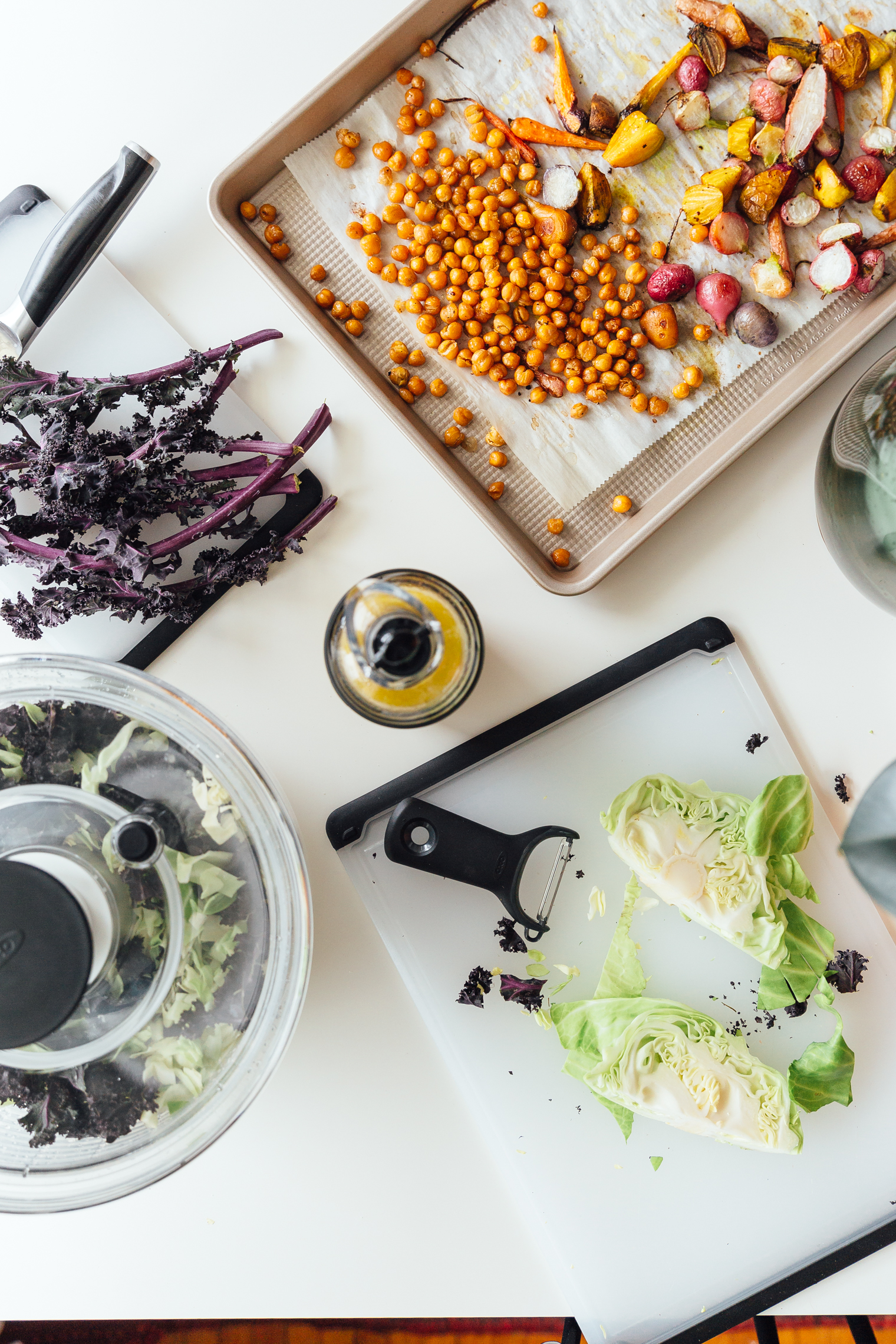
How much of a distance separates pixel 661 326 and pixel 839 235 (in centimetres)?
17

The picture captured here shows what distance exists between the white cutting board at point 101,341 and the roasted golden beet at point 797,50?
569 mm

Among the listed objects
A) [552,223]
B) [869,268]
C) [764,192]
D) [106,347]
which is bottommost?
[869,268]

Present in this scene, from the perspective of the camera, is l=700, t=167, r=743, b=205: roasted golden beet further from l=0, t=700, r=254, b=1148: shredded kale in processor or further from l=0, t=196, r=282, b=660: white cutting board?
l=0, t=700, r=254, b=1148: shredded kale in processor

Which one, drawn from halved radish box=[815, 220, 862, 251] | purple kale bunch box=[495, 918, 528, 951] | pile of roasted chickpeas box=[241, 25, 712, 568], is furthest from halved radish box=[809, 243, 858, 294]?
purple kale bunch box=[495, 918, 528, 951]

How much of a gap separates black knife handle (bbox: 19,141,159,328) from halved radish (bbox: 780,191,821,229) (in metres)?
Answer: 0.57

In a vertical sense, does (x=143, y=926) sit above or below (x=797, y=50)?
below

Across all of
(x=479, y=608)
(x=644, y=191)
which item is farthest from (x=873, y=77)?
(x=479, y=608)

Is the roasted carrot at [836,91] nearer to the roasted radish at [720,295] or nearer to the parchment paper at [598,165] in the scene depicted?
the parchment paper at [598,165]

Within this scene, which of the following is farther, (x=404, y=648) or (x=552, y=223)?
(x=552, y=223)

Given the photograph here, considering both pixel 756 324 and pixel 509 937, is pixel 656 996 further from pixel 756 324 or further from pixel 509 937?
pixel 756 324

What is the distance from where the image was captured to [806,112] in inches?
28.6

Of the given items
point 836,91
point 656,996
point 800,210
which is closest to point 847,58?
point 836,91

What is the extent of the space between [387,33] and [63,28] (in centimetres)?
32

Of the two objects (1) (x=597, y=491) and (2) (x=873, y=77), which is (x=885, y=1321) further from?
(2) (x=873, y=77)
